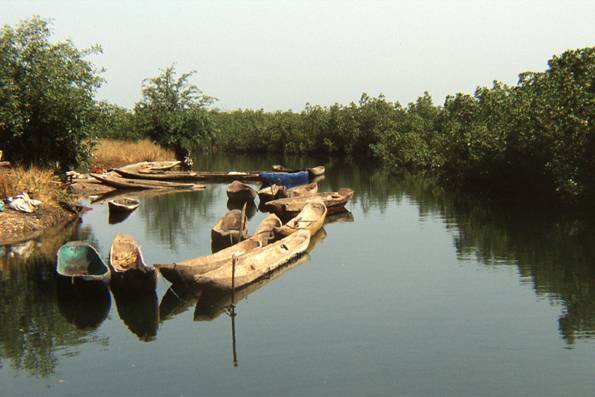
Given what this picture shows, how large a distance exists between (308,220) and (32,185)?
31.5 ft

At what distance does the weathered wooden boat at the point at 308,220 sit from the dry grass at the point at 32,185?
8.82 metres

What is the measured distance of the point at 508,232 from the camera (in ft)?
74.9

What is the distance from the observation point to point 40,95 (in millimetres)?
26766

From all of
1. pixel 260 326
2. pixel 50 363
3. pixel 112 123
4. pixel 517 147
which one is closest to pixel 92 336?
pixel 50 363

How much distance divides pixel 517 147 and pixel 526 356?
2002 cm

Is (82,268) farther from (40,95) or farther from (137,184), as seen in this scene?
(137,184)

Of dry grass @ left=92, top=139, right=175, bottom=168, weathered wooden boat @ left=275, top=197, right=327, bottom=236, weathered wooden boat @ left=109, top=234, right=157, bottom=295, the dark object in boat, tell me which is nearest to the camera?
weathered wooden boat @ left=109, top=234, right=157, bottom=295

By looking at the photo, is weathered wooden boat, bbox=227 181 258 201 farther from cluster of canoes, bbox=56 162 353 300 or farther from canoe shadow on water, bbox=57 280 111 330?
canoe shadow on water, bbox=57 280 111 330

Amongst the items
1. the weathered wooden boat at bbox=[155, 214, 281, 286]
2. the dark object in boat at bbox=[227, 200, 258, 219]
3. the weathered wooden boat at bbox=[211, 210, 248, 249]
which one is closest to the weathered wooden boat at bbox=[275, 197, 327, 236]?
the weathered wooden boat at bbox=[211, 210, 248, 249]

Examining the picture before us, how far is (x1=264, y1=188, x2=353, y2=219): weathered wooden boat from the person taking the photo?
24.9 meters

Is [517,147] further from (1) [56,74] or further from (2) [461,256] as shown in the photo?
(1) [56,74]

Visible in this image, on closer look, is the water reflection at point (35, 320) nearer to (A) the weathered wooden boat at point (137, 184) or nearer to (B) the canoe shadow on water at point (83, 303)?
(B) the canoe shadow on water at point (83, 303)

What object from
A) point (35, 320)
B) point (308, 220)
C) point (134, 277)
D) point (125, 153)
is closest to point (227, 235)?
point (308, 220)

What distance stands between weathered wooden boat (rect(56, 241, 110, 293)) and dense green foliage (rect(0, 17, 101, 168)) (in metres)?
12.2
